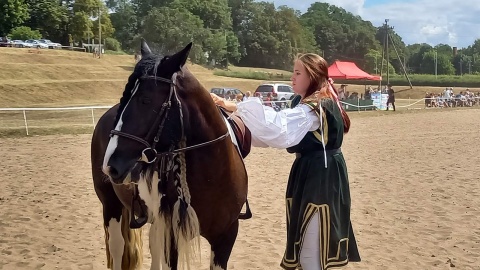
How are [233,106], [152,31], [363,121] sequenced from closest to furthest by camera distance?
[233,106] → [363,121] → [152,31]

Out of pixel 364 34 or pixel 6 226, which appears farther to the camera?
pixel 364 34

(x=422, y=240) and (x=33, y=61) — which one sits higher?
(x=33, y=61)

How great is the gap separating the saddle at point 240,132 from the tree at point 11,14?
68067 millimetres

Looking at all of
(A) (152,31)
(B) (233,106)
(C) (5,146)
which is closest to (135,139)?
(B) (233,106)

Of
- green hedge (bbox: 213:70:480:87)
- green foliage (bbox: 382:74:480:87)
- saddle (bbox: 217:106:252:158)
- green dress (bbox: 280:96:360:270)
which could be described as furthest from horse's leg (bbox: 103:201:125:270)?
green foliage (bbox: 382:74:480:87)

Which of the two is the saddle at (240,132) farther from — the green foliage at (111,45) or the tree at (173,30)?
the green foliage at (111,45)

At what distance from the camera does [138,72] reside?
111 inches

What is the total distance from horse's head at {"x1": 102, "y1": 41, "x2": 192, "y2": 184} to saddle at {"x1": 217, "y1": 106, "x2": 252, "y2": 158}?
29.1 inches

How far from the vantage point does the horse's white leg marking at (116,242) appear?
4.84m

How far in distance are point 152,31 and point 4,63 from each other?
2322cm

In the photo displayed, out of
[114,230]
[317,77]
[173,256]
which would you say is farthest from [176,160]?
[114,230]

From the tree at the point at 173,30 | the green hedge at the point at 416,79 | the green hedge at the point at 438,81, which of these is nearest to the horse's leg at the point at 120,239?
the tree at the point at 173,30

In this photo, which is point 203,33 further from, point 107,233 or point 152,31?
point 107,233

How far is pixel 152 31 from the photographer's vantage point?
64.0m
